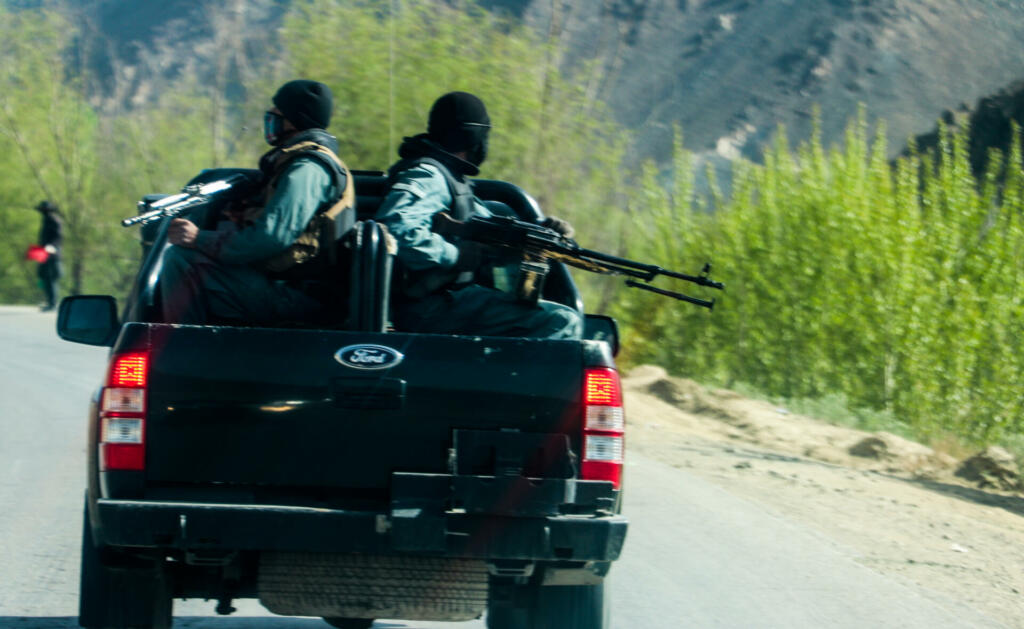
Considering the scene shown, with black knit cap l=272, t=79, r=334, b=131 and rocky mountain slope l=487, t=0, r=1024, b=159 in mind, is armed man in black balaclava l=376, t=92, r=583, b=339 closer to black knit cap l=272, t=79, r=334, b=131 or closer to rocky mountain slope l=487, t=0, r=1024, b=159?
black knit cap l=272, t=79, r=334, b=131

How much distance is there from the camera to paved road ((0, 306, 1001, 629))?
5.95m

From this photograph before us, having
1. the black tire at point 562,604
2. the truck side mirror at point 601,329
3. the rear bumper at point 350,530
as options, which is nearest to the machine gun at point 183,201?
the rear bumper at point 350,530

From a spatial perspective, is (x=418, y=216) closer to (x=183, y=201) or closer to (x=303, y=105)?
(x=303, y=105)

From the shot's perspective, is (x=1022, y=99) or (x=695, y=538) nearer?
(x=695, y=538)

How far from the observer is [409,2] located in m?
23.6

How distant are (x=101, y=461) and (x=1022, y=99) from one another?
52252 mm

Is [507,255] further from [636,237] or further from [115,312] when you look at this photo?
[636,237]

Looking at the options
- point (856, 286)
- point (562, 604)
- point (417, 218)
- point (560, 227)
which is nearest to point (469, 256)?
point (417, 218)

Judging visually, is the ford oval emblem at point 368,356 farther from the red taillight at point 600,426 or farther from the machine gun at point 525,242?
the machine gun at point 525,242

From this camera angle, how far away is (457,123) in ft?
18.1

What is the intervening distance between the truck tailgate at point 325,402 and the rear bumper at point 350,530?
12cm

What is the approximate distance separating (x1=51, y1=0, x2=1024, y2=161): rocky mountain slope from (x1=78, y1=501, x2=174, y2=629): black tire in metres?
65.4

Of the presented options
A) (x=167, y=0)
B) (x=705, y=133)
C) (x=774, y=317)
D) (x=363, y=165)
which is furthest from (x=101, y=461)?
(x=167, y=0)

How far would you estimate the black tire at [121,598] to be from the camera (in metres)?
4.45
